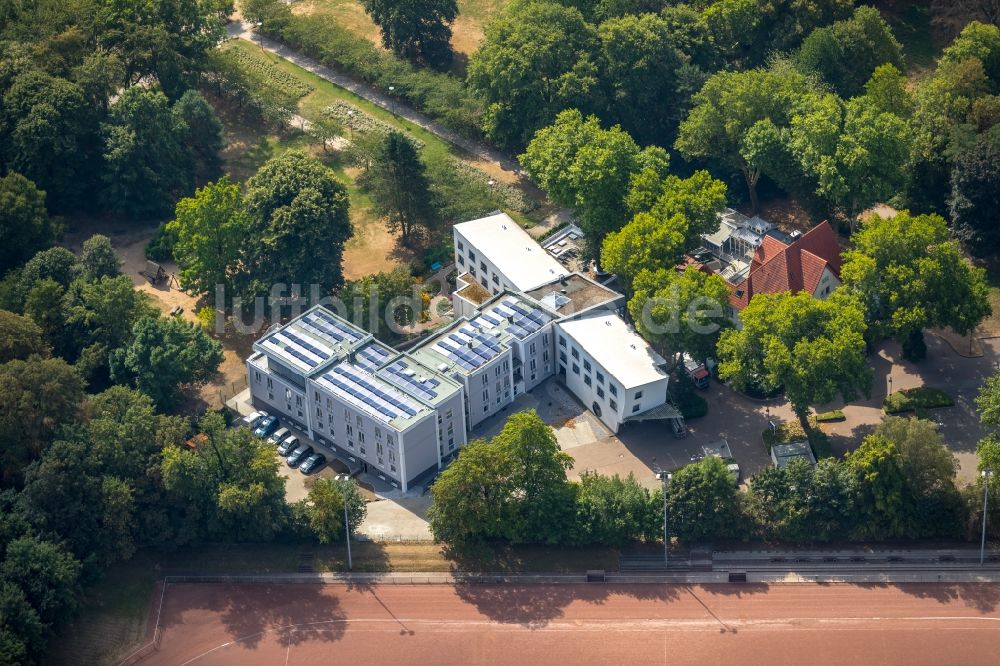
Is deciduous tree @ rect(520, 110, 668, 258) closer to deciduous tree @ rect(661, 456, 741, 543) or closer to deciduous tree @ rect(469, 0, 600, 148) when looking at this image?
deciduous tree @ rect(469, 0, 600, 148)

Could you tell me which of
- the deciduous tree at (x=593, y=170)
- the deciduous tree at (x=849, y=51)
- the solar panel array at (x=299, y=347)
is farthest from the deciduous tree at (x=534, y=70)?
the solar panel array at (x=299, y=347)

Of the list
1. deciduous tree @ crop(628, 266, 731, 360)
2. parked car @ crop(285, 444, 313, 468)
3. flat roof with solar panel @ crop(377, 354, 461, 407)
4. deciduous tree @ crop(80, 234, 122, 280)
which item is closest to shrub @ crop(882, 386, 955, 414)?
deciduous tree @ crop(628, 266, 731, 360)

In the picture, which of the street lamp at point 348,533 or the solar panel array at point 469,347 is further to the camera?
the solar panel array at point 469,347

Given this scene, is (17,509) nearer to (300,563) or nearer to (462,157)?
(300,563)

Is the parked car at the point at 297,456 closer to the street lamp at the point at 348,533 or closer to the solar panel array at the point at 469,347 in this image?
Result: the street lamp at the point at 348,533

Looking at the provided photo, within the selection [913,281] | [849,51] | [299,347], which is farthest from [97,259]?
[849,51]
